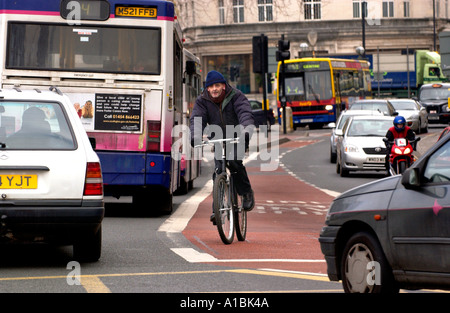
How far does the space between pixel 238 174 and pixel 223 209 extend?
57cm

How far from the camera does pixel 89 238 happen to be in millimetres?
9773

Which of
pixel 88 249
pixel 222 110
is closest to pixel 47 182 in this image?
pixel 88 249

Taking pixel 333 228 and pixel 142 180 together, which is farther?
pixel 142 180

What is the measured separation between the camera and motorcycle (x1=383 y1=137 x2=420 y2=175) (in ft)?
69.6

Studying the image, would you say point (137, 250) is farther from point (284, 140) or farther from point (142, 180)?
point (284, 140)

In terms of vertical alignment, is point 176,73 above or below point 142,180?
above

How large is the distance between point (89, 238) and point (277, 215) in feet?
23.9

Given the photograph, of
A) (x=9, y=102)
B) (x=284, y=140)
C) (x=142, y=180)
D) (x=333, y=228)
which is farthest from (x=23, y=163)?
(x=284, y=140)

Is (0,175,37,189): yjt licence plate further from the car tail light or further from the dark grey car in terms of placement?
the dark grey car

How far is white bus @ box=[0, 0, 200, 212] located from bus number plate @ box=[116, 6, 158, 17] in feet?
0.05

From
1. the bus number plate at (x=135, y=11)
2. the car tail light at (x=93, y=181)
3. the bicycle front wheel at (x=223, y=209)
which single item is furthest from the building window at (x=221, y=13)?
the car tail light at (x=93, y=181)

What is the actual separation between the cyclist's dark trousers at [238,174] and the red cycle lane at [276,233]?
1.89 ft

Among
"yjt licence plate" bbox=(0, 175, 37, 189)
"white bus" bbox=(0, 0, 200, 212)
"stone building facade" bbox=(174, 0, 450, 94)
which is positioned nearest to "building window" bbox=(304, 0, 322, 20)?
"stone building facade" bbox=(174, 0, 450, 94)

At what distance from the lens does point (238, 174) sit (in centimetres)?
1213
